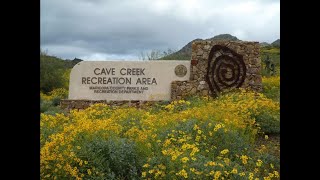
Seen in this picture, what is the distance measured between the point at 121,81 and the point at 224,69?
10.8 feet

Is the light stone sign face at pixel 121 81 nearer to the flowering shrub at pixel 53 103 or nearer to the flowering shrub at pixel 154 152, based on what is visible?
the flowering shrub at pixel 53 103

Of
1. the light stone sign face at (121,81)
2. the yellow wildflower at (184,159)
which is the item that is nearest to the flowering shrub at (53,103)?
the light stone sign face at (121,81)

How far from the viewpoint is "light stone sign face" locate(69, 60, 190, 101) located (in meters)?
15.5

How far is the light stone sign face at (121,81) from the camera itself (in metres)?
15.5

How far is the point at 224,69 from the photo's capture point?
16.1m

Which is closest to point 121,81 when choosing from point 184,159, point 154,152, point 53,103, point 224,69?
point 53,103

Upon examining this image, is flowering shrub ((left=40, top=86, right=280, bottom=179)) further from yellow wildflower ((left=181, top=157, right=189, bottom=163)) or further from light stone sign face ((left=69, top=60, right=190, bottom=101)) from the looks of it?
light stone sign face ((left=69, top=60, right=190, bottom=101))

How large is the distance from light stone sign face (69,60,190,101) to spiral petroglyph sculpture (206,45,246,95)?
134 centimetres

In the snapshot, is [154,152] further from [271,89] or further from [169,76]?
[271,89]

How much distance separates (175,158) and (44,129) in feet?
8.70

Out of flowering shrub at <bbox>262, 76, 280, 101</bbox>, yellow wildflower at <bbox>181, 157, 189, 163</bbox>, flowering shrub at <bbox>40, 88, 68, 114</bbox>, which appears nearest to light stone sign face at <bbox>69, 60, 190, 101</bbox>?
flowering shrub at <bbox>40, 88, 68, 114</bbox>
